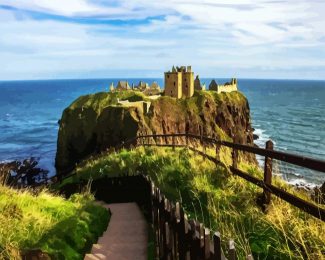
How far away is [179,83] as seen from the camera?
8738 cm

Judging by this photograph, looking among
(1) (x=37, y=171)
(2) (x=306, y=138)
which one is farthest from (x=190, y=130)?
(2) (x=306, y=138)

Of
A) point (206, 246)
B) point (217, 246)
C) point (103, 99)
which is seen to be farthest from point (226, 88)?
point (217, 246)

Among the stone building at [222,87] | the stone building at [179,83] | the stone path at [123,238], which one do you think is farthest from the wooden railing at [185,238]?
the stone building at [222,87]

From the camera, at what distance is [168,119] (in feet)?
241

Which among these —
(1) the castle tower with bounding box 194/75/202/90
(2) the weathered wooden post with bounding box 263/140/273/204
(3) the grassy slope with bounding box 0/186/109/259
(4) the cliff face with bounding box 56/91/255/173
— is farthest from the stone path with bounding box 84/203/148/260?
(1) the castle tower with bounding box 194/75/202/90

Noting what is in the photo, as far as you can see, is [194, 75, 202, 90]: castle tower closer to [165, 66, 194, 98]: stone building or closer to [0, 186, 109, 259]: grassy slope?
[165, 66, 194, 98]: stone building

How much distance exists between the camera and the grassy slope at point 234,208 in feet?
18.4

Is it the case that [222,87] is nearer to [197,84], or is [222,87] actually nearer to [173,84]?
[197,84]

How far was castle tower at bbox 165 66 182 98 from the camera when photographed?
283 ft

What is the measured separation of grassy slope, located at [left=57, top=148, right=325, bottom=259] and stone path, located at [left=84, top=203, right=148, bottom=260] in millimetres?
1119

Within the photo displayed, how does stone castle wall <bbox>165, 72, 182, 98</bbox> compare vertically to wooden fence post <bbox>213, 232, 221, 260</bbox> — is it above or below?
below

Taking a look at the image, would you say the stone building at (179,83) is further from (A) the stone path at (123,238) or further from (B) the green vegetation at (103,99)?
(A) the stone path at (123,238)

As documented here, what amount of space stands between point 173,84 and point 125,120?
25.4 meters

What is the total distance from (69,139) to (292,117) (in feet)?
315
